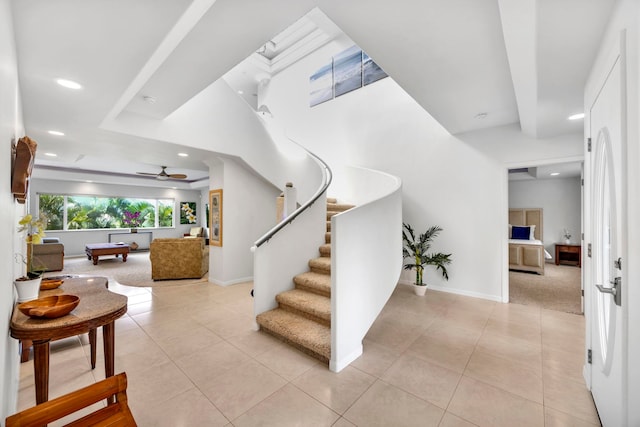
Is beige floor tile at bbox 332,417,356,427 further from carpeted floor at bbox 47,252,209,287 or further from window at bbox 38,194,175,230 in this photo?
window at bbox 38,194,175,230

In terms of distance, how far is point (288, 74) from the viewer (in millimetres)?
7020

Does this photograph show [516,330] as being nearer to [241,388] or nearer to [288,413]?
[288,413]

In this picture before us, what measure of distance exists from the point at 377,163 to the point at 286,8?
3900 mm

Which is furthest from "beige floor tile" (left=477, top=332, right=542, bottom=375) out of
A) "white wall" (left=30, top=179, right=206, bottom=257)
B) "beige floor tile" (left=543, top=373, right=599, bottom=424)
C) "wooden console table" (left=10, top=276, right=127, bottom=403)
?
"white wall" (left=30, top=179, right=206, bottom=257)

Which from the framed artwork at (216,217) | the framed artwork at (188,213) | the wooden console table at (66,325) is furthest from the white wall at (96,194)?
the wooden console table at (66,325)

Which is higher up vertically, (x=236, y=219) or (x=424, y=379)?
(x=236, y=219)

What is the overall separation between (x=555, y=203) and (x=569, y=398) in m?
7.20

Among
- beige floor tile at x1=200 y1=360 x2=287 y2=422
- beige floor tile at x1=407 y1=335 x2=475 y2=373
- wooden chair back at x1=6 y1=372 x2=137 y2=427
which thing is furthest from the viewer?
beige floor tile at x1=407 y1=335 x2=475 y2=373

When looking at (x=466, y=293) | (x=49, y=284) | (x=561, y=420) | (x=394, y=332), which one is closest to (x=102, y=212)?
(x=49, y=284)

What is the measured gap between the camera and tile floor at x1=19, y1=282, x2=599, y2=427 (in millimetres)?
1817

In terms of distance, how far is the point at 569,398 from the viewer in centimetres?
197

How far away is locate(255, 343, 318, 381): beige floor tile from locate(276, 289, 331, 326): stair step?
385 millimetres

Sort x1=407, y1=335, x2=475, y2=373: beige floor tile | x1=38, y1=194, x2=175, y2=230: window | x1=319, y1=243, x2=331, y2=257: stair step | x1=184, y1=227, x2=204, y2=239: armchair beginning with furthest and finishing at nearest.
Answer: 1. x1=184, y1=227, x2=204, y2=239: armchair
2. x1=38, y1=194, x2=175, y2=230: window
3. x1=319, y1=243, x2=331, y2=257: stair step
4. x1=407, y1=335, x2=475, y2=373: beige floor tile

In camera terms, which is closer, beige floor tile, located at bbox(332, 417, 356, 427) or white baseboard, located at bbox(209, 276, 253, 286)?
beige floor tile, located at bbox(332, 417, 356, 427)
